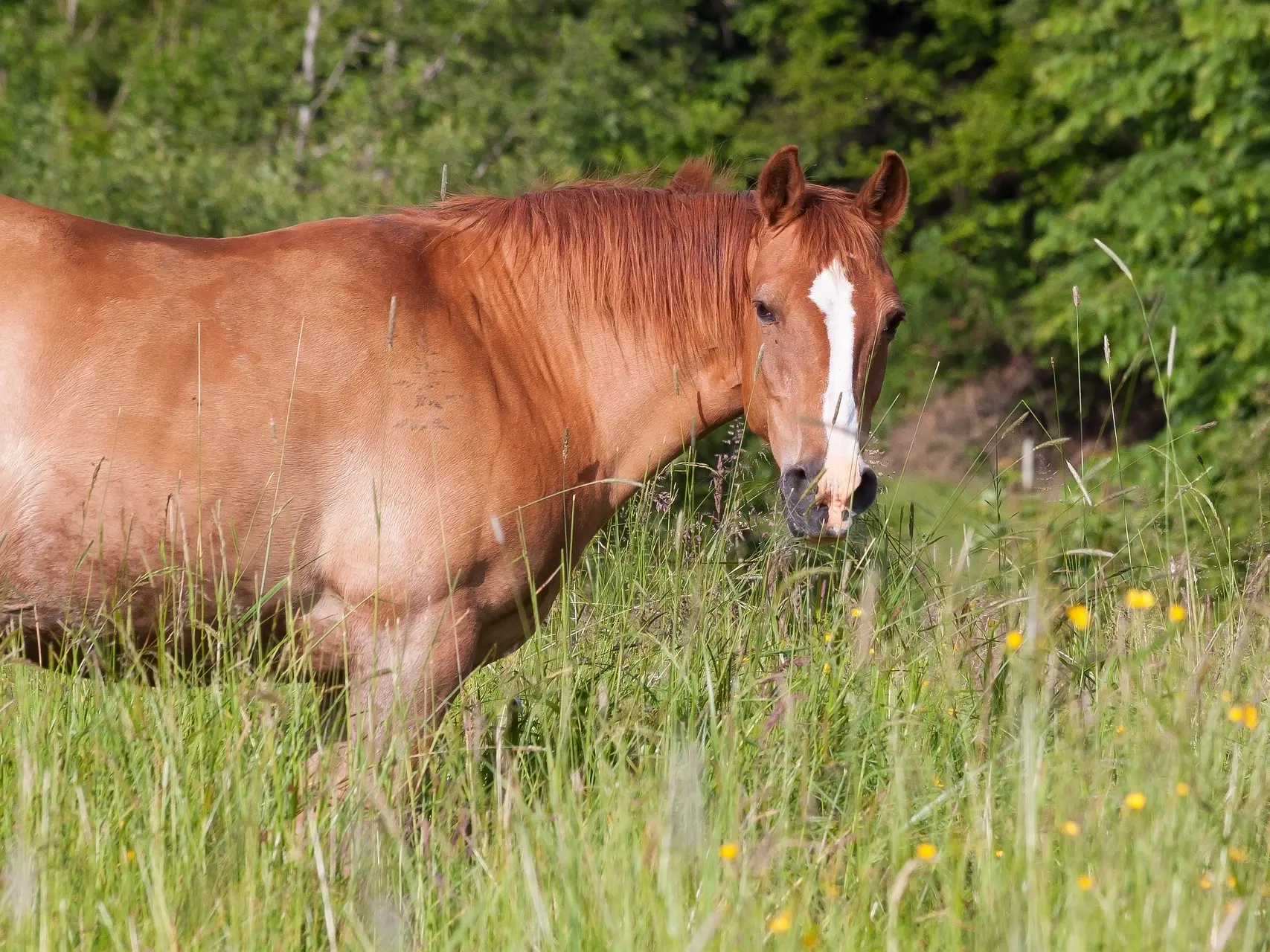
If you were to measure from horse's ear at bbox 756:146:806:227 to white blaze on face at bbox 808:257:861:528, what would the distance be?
0.22m

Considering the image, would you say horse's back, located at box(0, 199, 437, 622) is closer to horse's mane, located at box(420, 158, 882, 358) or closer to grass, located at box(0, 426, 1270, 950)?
grass, located at box(0, 426, 1270, 950)

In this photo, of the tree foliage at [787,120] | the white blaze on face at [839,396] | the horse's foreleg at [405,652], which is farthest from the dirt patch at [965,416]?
the horse's foreleg at [405,652]

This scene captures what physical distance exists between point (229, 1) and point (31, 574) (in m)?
12.7

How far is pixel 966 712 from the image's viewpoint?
3.08m

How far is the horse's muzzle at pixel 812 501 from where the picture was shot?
3064 mm

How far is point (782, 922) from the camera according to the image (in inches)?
82.0

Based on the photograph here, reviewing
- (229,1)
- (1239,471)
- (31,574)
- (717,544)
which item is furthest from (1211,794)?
(229,1)

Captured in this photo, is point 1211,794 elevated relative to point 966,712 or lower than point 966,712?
elevated

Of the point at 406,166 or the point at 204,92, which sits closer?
the point at 406,166

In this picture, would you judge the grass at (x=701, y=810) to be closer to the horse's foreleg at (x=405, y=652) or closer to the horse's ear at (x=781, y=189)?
the horse's foreleg at (x=405, y=652)

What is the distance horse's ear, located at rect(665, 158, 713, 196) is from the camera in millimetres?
3697

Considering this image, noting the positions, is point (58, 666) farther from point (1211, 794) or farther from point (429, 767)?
point (1211, 794)

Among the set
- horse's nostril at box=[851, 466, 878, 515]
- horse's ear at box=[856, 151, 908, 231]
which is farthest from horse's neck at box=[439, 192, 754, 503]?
horse's nostril at box=[851, 466, 878, 515]

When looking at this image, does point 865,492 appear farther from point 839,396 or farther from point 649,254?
point 649,254
